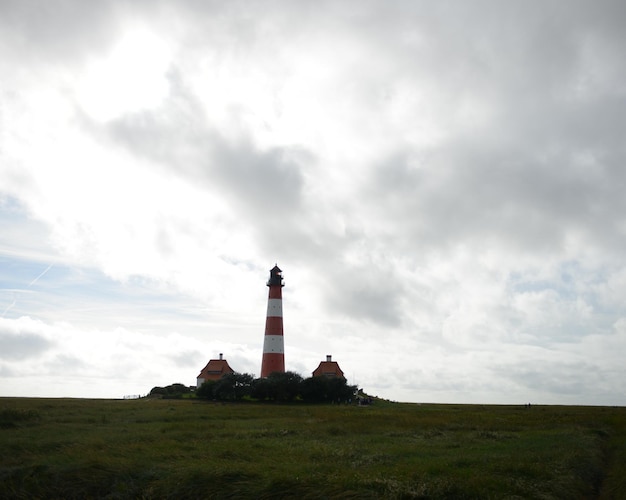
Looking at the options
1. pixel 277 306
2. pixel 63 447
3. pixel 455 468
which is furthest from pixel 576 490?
pixel 277 306

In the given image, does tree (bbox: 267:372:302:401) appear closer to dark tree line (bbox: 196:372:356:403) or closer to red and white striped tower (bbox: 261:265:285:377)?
dark tree line (bbox: 196:372:356:403)

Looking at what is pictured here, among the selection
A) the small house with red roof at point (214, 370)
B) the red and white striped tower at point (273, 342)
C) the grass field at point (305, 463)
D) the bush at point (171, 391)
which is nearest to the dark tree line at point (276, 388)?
the red and white striped tower at point (273, 342)

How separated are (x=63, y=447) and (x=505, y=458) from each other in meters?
17.1

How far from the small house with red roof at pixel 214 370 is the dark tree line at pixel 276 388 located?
20.4 m

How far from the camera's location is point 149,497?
54.7 feet

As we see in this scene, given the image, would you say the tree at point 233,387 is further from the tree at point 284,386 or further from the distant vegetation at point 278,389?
the tree at point 284,386

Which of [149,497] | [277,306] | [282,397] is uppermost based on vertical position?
[277,306]

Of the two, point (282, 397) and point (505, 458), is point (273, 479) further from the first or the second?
point (282, 397)

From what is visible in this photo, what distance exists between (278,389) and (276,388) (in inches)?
11.0

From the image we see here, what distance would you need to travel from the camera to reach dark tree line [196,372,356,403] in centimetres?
6906

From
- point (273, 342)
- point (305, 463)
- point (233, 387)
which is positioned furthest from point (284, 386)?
point (305, 463)

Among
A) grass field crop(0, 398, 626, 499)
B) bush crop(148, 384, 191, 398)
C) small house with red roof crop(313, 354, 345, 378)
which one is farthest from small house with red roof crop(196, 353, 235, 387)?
grass field crop(0, 398, 626, 499)

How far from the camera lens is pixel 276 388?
6862cm

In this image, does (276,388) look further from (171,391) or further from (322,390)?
(171,391)
